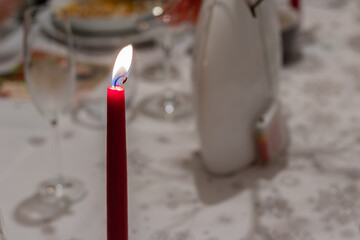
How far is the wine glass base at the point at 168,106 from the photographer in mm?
938

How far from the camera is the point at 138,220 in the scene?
0.69m

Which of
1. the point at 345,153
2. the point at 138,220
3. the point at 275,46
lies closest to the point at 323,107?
the point at 345,153

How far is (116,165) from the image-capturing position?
392 mm

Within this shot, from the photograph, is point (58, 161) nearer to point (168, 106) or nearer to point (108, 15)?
point (168, 106)

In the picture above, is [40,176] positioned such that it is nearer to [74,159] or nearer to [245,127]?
[74,159]

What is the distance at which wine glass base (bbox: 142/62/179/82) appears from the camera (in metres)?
1.07

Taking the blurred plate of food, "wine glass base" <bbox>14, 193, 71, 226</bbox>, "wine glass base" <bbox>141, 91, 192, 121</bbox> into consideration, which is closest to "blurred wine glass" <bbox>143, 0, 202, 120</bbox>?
"wine glass base" <bbox>141, 91, 192, 121</bbox>

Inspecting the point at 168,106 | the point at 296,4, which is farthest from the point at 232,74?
the point at 296,4

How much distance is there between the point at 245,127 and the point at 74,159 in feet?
0.95

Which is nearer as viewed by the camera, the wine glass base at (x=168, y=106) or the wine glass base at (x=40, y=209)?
the wine glass base at (x=40, y=209)

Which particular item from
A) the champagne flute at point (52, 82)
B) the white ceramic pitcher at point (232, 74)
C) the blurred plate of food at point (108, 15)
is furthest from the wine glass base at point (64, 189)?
the blurred plate of food at point (108, 15)

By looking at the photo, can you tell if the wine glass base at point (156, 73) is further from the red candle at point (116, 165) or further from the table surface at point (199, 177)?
the red candle at point (116, 165)

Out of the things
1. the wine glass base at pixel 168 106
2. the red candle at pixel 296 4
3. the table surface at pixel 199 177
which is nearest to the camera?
the table surface at pixel 199 177

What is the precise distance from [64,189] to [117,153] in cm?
39
